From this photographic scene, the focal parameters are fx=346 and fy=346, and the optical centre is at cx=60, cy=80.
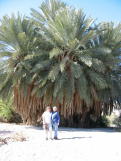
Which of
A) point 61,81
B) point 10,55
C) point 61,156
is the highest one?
point 10,55

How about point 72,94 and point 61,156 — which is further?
point 72,94

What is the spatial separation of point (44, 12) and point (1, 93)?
558 centimetres

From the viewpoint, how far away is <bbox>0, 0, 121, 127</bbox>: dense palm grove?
19.5 meters

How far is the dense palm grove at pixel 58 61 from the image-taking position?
1952cm

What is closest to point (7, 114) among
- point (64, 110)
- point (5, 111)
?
point (5, 111)

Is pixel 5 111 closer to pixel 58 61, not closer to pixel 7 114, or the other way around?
pixel 7 114

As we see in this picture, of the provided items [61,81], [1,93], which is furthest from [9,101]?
[61,81]

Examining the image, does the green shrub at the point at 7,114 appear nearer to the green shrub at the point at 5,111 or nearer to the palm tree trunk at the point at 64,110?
the green shrub at the point at 5,111

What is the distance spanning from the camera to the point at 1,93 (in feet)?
67.8

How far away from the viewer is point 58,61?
20.4 meters

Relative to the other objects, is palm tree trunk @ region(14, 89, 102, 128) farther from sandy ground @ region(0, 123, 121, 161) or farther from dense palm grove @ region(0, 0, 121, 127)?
sandy ground @ region(0, 123, 121, 161)

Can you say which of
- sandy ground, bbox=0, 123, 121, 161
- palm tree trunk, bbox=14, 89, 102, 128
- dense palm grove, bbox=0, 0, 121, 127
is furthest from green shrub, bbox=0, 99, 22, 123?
sandy ground, bbox=0, 123, 121, 161

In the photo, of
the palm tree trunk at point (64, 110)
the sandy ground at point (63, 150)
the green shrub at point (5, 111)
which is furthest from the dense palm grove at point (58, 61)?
the sandy ground at point (63, 150)

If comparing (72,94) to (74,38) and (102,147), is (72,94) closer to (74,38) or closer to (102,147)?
(74,38)
